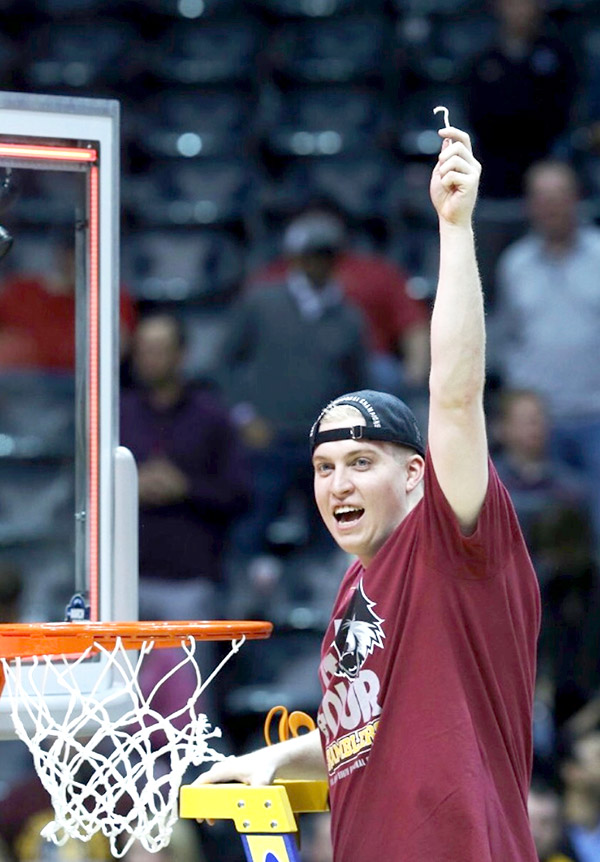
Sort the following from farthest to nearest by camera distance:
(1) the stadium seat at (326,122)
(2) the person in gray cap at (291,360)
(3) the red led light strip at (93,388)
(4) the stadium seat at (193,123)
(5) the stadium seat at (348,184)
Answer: (4) the stadium seat at (193,123) < (1) the stadium seat at (326,122) < (5) the stadium seat at (348,184) < (2) the person in gray cap at (291,360) < (3) the red led light strip at (93,388)

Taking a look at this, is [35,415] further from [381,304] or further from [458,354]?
[458,354]

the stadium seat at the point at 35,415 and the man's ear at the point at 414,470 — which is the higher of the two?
the stadium seat at the point at 35,415

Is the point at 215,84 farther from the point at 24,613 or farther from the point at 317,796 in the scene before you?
the point at 317,796

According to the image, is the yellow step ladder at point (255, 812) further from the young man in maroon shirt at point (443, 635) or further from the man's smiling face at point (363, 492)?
the man's smiling face at point (363, 492)

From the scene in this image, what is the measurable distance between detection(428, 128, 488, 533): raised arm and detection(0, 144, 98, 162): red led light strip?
3.68 feet

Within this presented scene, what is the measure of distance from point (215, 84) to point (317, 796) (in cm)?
588

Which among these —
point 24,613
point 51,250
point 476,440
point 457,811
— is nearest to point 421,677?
point 457,811

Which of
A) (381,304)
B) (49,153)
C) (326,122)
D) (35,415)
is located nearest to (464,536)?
(49,153)

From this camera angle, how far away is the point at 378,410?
3.27 meters

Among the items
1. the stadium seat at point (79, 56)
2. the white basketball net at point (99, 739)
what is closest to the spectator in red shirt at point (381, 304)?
the stadium seat at point (79, 56)

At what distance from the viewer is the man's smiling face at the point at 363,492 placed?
3.21 metres

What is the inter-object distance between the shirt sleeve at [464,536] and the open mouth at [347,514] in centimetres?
23

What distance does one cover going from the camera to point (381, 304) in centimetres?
760

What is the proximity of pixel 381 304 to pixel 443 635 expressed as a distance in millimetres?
4676
